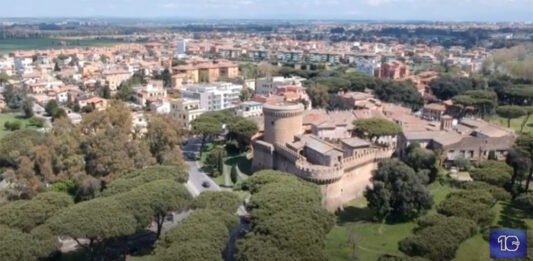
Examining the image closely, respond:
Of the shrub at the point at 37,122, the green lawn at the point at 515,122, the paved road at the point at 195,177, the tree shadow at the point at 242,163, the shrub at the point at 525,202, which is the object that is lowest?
the paved road at the point at 195,177

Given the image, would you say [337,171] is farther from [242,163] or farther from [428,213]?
[242,163]

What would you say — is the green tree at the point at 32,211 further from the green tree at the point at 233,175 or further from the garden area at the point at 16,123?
the garden area at the point at 16,123

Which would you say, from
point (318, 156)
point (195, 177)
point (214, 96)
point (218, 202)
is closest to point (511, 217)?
point (318, 156)

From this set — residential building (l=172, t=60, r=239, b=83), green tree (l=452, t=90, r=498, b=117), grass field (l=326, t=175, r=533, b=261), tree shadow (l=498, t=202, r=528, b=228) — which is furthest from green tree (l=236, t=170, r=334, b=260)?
residential building (l=172, t=60, r=239, b=83)

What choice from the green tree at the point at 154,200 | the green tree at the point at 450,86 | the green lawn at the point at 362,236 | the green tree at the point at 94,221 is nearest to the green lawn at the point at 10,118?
the green tree at the point at 154,200

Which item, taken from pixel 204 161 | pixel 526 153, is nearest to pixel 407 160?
pixel 526 153
